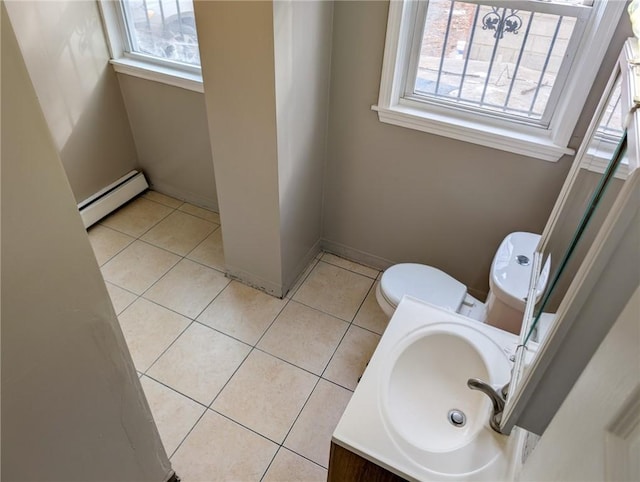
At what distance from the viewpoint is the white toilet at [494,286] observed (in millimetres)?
1442

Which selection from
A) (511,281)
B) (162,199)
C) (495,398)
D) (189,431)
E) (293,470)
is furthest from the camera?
(162,199)

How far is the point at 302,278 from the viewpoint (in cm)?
238

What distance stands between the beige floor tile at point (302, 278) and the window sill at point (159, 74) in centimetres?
105

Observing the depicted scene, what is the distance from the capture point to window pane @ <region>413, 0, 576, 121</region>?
1.63 metres

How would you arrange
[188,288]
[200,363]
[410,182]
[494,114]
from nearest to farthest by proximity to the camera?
[494,114] → [200,363] → [410,182] → [188,288]

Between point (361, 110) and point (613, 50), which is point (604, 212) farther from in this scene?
point (361, 110)

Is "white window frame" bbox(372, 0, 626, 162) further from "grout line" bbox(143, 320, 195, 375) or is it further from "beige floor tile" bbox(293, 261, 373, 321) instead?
"grout line" bbox(143, 320, 195, 375)

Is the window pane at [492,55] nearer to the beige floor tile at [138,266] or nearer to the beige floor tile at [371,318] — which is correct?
the beige floor tile at [371,318]

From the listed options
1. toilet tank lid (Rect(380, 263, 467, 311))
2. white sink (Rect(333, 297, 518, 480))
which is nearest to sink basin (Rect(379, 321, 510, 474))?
white sink (Rect(333, 297, 518, 480))

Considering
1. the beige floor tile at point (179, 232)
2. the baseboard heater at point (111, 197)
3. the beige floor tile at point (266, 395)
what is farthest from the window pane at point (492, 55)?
the baseboard heater at point (111, 197)

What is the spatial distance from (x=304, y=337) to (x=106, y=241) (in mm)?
1283

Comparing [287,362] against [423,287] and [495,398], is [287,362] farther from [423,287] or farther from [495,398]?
[495,398]

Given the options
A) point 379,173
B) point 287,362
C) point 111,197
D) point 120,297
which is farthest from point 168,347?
point 379,173

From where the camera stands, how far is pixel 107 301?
102 cm
